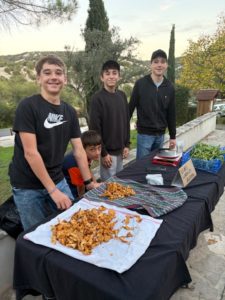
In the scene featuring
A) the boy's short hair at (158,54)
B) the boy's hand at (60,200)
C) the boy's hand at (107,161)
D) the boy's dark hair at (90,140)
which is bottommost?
the boy's hand at (107,161)

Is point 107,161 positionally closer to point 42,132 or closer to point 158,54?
point 42,132

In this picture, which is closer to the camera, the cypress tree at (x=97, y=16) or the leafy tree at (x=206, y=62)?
the cypress tree at (x=97, y=16)

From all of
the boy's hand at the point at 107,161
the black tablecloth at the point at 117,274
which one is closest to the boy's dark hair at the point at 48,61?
the black tablecloth at the point at 117,274

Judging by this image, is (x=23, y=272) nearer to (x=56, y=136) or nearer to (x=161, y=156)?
(x=56, y=136)

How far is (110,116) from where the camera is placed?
2.62m

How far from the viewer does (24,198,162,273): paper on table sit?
1.13 m

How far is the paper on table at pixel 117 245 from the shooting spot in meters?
1.13

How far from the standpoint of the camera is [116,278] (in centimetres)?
106

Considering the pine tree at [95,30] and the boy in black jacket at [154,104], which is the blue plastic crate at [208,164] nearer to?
the boy in black jacket at [154,104]

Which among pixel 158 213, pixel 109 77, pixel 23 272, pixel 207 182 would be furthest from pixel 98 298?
pixel 109 77

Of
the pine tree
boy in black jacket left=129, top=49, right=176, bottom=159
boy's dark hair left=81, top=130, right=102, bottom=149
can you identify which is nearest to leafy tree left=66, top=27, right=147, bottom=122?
the pine tree

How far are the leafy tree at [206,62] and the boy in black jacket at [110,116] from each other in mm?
16959

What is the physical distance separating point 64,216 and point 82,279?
485mm

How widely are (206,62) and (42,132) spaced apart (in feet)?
62.3
